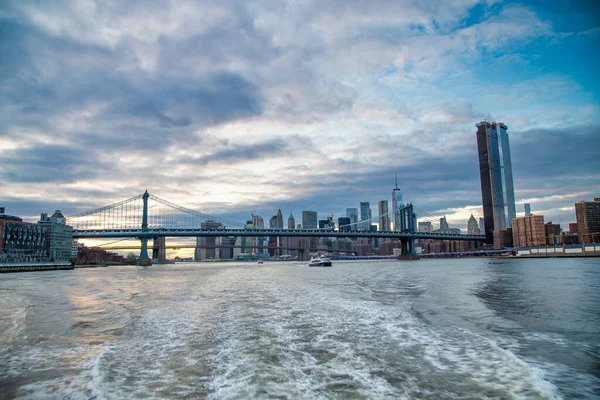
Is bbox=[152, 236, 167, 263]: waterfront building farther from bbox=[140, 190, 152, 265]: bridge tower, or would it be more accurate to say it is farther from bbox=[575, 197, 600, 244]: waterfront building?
bbox=[575, 197, 600, 244]: waterfront building

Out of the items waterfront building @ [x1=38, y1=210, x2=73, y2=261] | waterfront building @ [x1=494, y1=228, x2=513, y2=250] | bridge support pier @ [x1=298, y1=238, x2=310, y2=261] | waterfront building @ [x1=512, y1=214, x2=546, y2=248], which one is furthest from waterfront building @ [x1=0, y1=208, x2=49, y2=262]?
waterfront building @ [x1=494, y1=228, x2=513, y2=250]

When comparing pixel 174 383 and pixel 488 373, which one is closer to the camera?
pixel 174 383

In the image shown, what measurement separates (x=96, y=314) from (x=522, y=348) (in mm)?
12303

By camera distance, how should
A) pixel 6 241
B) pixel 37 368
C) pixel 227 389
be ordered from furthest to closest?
1. pixel 6 241
2. pixel 37 368
3. pixel 227 389

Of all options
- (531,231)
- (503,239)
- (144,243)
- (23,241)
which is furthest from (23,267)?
(503,239)

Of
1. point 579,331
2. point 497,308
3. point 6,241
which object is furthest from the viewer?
point 6,241

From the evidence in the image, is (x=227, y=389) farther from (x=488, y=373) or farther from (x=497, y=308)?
(x=497, y=308)

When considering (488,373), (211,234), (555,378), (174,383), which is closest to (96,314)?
(174,383)

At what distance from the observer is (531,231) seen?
13712 centimetres

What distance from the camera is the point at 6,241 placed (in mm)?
92375

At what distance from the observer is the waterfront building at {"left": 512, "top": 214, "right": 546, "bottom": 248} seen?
5256 inches

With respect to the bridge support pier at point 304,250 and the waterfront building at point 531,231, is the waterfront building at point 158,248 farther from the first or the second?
the waterfront building at point 531,231

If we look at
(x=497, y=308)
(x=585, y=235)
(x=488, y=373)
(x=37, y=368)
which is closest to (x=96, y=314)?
(x=37, y=368)

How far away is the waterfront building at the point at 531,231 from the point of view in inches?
5256
